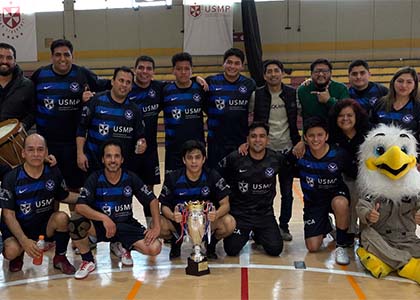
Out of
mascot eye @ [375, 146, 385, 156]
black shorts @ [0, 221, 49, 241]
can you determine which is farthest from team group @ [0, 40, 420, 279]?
mascot eye @ [375, 146, 385, 156]

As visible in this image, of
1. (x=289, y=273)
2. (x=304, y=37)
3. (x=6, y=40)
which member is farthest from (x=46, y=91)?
(x=304, y=37)

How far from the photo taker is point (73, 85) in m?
4.45

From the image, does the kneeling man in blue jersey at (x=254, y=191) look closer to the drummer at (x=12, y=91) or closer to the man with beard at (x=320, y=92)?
the man with beard at (x=320, y=92)

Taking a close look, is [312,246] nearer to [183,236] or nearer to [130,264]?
[183,236]

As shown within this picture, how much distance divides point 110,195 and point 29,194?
25.9 inches

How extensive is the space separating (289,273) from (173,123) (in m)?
1.87

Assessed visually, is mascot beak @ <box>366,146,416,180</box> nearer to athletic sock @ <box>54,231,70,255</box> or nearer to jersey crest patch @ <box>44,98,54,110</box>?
athletic sock @ <box>54,231,70,255</box>

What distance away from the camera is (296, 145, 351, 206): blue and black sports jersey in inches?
165

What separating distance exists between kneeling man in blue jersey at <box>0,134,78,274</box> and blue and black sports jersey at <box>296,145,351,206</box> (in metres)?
2.20

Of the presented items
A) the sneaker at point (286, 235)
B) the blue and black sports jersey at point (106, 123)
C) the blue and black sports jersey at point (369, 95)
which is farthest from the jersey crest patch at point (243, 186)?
the blue and black sports jersey at point (369, 95)

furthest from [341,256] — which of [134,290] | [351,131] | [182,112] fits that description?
[182,112]

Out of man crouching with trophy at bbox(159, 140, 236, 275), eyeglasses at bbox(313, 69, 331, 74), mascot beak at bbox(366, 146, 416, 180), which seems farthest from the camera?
eyeglasses at bbox(313, 69, 331, 74)

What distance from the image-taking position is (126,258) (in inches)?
157

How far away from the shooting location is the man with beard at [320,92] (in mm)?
4477
